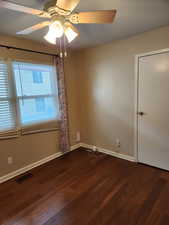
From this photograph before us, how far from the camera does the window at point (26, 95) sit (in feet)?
7.75

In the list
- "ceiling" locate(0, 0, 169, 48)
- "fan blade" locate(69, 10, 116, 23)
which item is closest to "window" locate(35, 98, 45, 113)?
"ceiling" locate(0, 0, 169, 48)

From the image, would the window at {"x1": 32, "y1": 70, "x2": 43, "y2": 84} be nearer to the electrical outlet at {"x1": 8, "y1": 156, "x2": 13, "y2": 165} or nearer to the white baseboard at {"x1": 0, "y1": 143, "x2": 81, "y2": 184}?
the electrical outlet at {"x1": 8, "y1": 156, "x2": 13, "y2": 165}

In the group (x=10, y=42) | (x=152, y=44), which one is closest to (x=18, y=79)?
(x=10, y=42)

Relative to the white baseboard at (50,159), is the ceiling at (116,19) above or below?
above

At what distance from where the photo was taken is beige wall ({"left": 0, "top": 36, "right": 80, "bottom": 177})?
7.79 feet

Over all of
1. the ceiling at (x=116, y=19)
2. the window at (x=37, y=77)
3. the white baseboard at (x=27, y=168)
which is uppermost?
the ceiling at (x=116, y=19)

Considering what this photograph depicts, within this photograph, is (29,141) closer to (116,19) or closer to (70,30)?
Answer: (70,30)

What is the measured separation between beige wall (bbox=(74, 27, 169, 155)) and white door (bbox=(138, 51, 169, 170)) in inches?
6.8

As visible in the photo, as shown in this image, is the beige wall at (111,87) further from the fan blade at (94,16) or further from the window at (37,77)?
the fan blade at (94,16)

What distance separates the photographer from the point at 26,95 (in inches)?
103

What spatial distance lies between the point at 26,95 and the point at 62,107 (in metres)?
0.77

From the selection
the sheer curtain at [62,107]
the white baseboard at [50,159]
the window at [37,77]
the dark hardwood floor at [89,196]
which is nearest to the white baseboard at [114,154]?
the white baseboard at [50,159]

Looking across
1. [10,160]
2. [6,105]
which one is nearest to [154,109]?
[6,105]

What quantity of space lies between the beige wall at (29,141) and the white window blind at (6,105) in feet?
0.51
